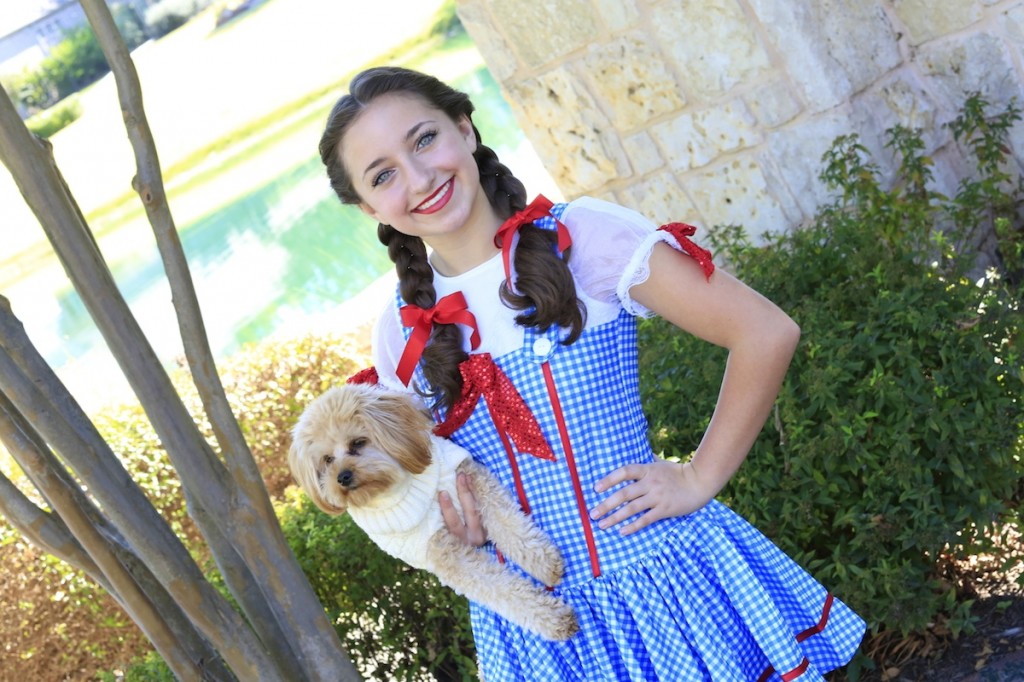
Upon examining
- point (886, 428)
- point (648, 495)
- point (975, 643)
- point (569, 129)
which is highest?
point (569, 129)

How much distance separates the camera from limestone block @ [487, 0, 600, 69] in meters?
3.98

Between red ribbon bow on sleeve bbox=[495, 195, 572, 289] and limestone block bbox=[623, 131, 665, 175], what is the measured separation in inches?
93.8

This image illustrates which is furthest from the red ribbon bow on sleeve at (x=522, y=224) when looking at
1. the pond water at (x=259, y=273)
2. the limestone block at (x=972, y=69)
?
the pond water at (x=259, y=273)

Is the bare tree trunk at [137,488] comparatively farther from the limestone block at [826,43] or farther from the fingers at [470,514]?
the limestone block at [826,43]

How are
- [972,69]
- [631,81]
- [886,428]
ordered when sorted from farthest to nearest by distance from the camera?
1. [631,81]
2. [972,69]
3. [886,428]

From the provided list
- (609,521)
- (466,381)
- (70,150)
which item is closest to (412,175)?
(466,381)

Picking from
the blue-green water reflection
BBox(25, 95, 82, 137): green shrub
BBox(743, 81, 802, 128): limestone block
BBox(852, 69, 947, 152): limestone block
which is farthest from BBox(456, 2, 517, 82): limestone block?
BBox(25, 95, 82, 137): green shrub

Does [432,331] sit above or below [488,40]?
below

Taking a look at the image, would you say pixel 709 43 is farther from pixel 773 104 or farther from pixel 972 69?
pixel 972 69

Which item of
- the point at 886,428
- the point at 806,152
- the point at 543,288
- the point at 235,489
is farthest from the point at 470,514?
the point at 806,152

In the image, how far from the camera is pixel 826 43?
3.63 m

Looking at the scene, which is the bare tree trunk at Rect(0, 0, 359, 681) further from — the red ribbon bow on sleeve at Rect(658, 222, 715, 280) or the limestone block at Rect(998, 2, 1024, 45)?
the limestone block at Rect(998, 2, 1024, 45)

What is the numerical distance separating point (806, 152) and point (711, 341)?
2.18 metres

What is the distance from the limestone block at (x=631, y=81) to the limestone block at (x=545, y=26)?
0.08m
